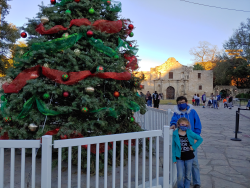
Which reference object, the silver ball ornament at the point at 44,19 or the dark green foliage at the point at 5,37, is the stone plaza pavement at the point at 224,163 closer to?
the silver ball ornament at the point at 44,19

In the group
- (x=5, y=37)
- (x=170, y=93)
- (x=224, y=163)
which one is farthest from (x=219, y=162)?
(x=170, y=93)

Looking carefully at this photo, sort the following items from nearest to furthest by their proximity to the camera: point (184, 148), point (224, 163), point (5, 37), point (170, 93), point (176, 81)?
point (184, 148) → point (224, 163) → point (5, 37) → point (176, 81) → point (170, 93)

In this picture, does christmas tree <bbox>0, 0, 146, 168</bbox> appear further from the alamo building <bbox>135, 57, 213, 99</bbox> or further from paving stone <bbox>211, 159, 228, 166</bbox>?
the alamo building <bbox>135, 57, 213, 99</bbox>

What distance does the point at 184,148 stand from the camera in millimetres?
2844

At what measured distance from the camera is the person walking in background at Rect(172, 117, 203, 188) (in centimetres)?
284

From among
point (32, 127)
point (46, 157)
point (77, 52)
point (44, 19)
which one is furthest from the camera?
point (44, 19)

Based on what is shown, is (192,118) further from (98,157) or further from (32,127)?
(32,127)

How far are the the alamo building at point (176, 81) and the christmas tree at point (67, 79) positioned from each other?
41.9m

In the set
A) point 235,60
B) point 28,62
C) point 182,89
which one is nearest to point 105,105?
point 28,62

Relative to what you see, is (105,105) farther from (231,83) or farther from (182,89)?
(231,83)

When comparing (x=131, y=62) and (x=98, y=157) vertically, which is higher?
(x=131, y=62)

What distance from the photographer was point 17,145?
6.67 feet

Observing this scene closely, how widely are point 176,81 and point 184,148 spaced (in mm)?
44636

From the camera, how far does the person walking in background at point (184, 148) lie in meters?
2.84
